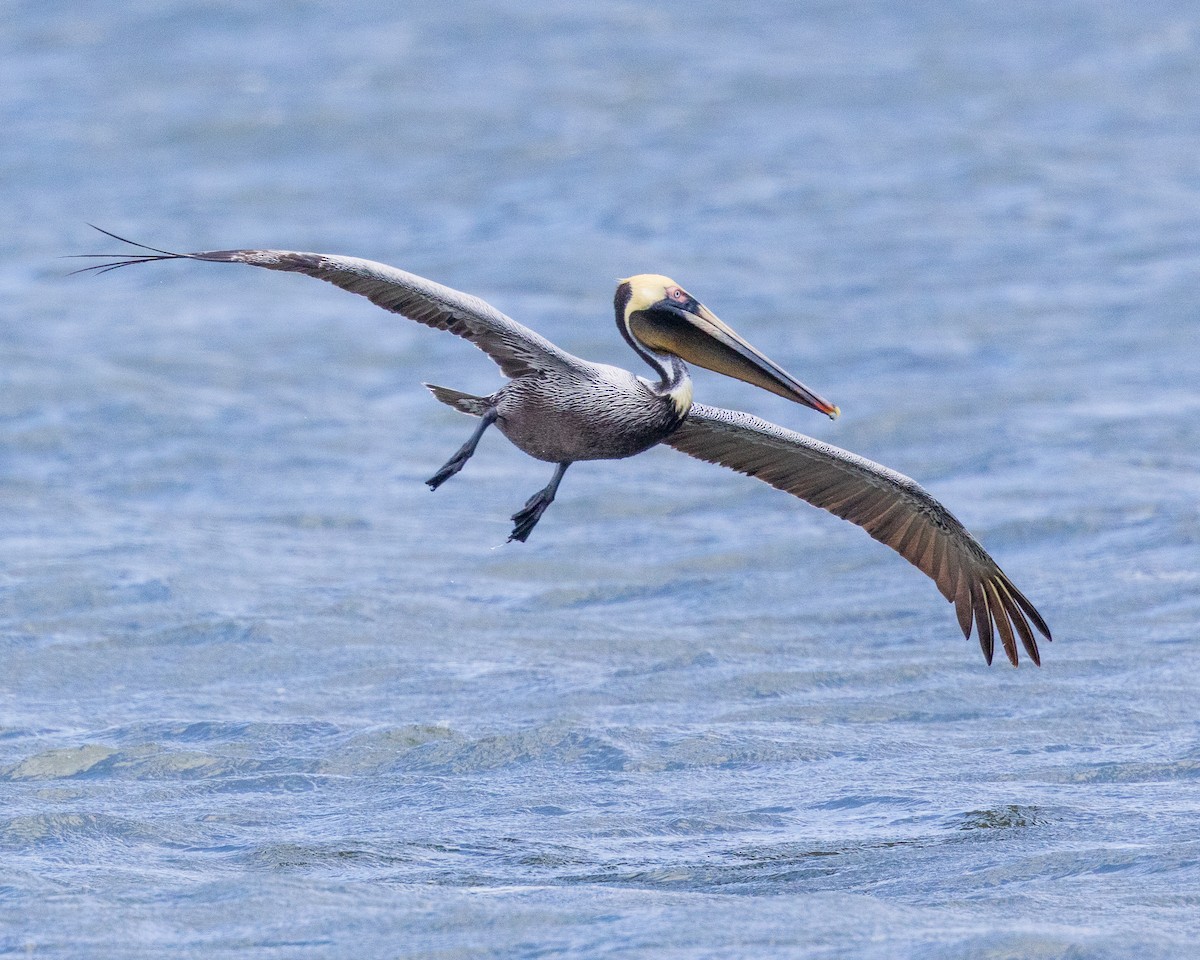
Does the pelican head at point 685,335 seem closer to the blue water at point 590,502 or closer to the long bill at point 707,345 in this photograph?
the long bill at point 707,345

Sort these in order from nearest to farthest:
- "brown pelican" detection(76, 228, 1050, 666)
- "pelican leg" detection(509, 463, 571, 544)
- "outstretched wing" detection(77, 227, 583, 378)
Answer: "outstretched wing" detection(77, 227, 583, 378) < "brown pelican" detection(76, 228, 1050, 666) < "pelican leg" detection(509, 463, 571, 544)

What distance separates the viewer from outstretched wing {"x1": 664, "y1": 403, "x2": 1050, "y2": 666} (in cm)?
936

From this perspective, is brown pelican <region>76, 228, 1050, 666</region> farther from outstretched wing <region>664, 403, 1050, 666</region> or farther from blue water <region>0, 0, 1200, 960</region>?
blue water <region>0, 0, 1200, 960</region>

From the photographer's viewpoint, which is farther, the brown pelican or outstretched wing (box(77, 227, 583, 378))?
the brown pelican

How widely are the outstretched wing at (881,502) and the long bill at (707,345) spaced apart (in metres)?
0.68

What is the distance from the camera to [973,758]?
406 inches

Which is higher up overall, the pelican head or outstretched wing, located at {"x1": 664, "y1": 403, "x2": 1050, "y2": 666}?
the pelican head

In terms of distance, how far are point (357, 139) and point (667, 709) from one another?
A: 631 inches

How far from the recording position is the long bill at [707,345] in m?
8.47

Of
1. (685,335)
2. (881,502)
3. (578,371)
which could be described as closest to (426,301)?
(578,371)

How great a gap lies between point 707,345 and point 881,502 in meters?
1.52

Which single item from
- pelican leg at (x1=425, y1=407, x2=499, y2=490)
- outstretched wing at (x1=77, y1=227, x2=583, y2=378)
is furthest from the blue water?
outstretched wing at (x1=77, y1=227, x2=583, y2=378)

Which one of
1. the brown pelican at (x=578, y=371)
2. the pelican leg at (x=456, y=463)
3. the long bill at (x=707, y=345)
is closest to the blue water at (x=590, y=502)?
the pelican leg at (x=456, y=463)

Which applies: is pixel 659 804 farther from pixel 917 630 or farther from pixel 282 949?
pixel 917 630
